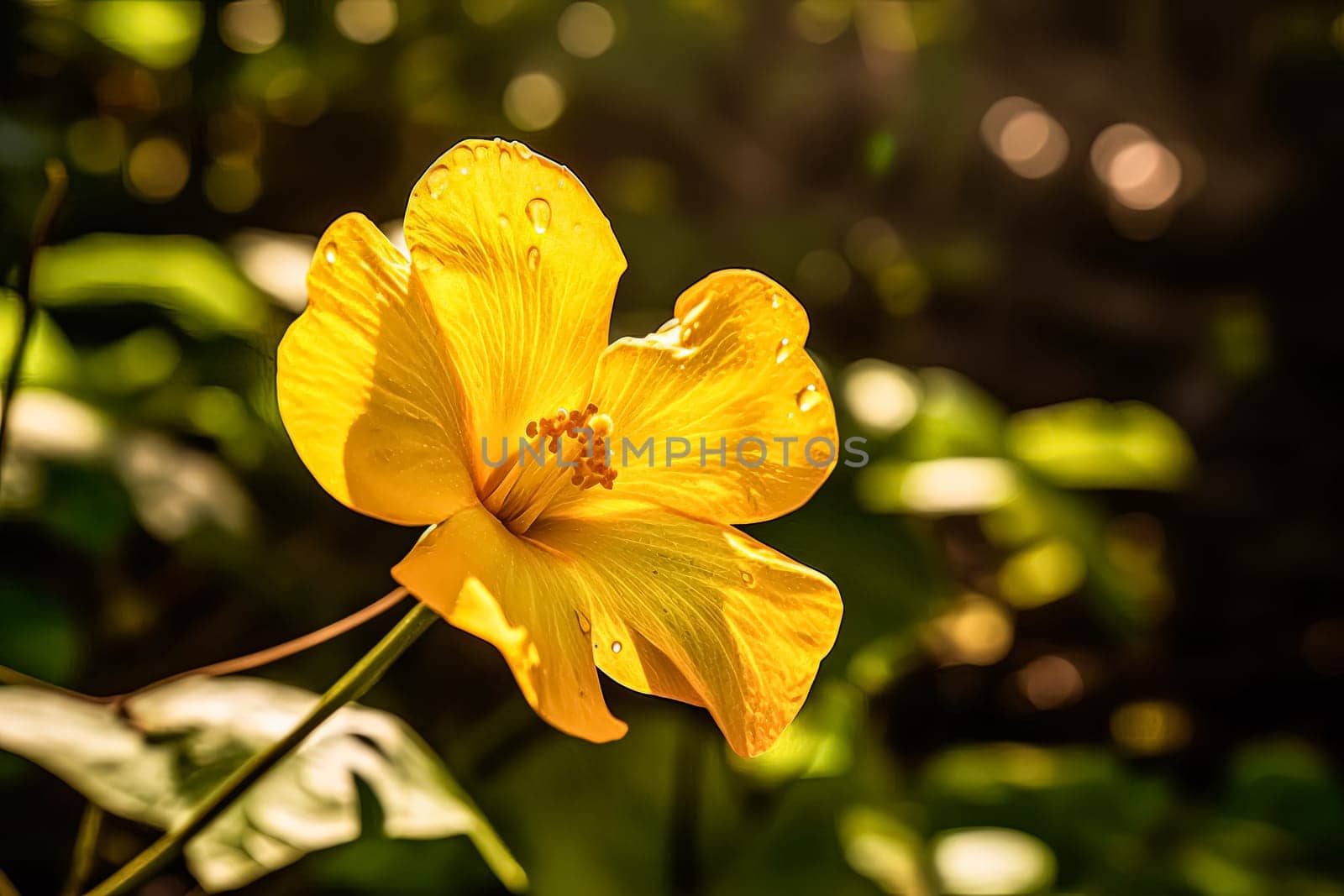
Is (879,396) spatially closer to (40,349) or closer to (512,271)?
(512,271)

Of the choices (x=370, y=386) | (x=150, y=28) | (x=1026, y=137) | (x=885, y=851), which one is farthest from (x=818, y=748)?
(x=1026, y=137)

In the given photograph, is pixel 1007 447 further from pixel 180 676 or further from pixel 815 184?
pixel 180 676

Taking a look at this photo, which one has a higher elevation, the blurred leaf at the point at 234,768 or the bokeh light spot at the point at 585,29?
the bokeh light spot at the point at 585,29

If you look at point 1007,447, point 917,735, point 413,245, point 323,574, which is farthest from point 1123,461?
point 413,245

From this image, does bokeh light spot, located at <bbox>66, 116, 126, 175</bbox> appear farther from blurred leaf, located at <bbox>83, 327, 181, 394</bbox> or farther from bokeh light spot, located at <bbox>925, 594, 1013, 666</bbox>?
bokeh light spot, located at <bbox>925, 594, 1013, 666</bbox>

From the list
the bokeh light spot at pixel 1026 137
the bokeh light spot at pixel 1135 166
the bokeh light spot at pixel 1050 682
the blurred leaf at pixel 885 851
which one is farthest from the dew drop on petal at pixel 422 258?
the bokeh light spot at pixel 1135 166

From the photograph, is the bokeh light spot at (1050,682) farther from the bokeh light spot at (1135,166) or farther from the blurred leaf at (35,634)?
the blurred leaf at (35,634)

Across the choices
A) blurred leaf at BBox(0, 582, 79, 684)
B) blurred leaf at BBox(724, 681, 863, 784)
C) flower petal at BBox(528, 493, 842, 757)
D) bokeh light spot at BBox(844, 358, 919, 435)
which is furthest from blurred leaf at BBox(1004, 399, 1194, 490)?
blurred leaf at BBox(0, 582, 79, 684)
